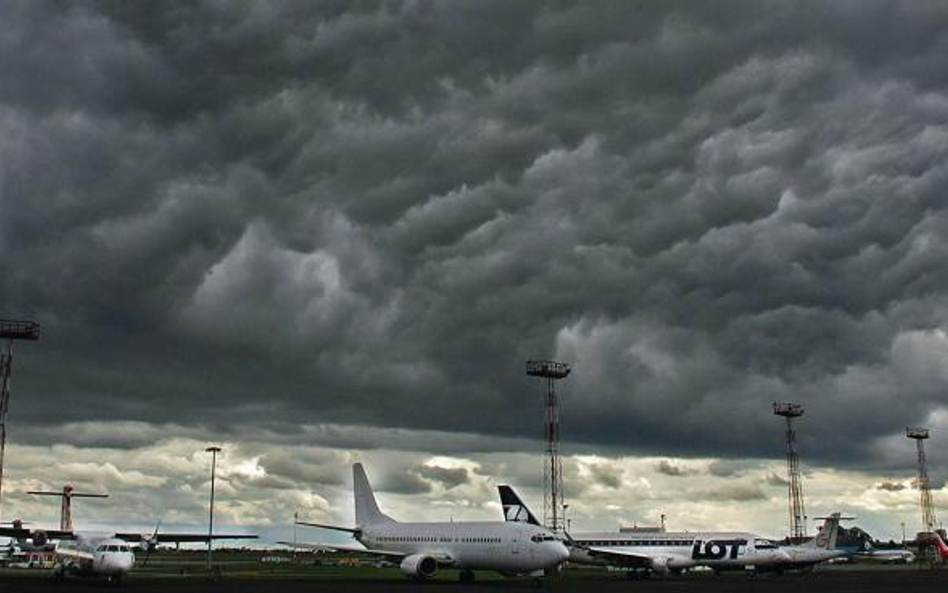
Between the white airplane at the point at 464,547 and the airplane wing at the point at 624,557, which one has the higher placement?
the white airplane at the point at 464,547

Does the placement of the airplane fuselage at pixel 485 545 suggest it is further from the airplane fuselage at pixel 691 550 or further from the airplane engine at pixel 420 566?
the airplane fuselage at pixel 691 550

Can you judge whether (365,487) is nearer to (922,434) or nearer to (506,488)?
(506,488)

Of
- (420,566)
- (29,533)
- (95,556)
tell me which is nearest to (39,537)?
(29,533)

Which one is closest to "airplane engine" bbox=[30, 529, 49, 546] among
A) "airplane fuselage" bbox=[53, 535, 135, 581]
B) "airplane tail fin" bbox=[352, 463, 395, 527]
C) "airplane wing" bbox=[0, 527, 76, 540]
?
"airplane wing" bbox=[0, 527, 76, 540]

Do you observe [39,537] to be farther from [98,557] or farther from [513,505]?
[513,505]

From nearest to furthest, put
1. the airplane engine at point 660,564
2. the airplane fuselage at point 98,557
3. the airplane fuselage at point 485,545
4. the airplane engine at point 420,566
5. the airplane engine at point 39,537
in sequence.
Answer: the airplane fuselage at point 98,557
the airplane fuselage at point 485,545
the airplane engine at point 420,566
the airplane engine at point 39,537
the airplane engine at point 660,564

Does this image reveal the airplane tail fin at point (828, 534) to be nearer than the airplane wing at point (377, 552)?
No

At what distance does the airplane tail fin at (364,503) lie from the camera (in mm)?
93125

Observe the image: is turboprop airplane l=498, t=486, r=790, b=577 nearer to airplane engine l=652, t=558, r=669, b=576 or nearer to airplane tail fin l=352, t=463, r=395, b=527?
airplane engine l=652, t=558, r=669, b=576

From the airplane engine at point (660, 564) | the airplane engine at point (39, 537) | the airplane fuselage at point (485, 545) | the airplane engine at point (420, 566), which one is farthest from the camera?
the airplane engine at point (660, 564)

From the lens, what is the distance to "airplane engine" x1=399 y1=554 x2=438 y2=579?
7556 cm

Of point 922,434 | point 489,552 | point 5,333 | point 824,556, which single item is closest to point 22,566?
point 5,333

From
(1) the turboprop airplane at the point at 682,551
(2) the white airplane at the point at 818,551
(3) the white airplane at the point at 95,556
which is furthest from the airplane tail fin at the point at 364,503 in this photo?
(2) the white airplane at the point at 818,551

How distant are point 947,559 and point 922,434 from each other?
44.9 meters
